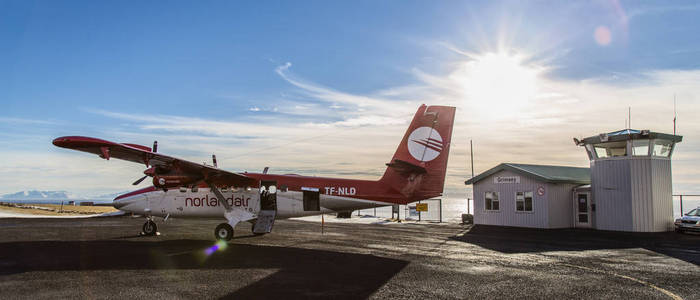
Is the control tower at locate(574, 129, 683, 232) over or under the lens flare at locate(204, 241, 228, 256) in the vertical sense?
over

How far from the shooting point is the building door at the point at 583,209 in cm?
3106

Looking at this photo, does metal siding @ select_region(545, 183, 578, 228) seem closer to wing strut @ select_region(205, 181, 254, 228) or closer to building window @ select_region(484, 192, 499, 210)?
building window @ select_region(484, 192, 499, 210)

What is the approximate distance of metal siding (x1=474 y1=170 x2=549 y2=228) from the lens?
101 ft

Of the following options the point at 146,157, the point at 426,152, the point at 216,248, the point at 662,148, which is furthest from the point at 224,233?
the point at 662,148

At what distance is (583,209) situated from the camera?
3159 centimetres

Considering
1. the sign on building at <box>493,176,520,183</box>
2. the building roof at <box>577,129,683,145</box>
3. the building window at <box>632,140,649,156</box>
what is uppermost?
the building roof at <box>577,129,683,145</box>

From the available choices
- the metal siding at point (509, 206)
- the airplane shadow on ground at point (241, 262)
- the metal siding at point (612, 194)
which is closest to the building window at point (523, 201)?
the metal siding at point (509, 206)

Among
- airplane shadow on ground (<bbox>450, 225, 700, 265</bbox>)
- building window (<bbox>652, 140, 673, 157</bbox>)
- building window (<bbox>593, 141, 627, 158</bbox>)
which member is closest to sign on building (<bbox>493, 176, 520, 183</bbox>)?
building window (<bbox>593, 141, 627, 158</bbox>)

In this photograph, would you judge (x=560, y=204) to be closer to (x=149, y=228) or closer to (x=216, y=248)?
(x=216, y=248)

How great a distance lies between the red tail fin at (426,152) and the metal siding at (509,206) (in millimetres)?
15213

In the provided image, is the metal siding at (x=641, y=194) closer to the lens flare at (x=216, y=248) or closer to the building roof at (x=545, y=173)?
the building roof at (x=545, y=173)

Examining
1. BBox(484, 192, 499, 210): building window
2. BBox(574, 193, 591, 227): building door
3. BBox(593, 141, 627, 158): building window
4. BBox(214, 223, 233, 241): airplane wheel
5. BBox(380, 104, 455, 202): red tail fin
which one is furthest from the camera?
BBox(484, 192, 499, 210): building window

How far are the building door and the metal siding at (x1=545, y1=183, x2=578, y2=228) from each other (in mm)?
382

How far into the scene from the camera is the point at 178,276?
37.2 feet
